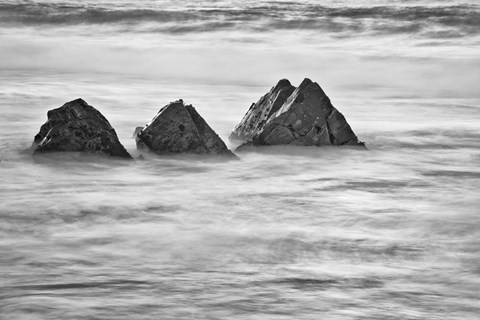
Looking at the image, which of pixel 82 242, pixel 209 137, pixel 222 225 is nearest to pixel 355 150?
pixel 209 137

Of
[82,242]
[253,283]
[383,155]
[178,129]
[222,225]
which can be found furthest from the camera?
[383,155]

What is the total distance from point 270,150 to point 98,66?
23.9 ft

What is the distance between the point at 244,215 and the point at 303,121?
1.71 m

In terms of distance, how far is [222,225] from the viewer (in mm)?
4219

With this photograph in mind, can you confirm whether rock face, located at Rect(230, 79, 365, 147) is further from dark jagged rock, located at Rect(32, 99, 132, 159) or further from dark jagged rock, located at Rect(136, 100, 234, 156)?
dark jagged rock, located at Rect(32, 99, 132, 159)

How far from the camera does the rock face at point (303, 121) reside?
235 inches

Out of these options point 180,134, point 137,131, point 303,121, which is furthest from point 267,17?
point 180,134

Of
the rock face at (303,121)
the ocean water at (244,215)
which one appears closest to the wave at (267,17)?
the ocean water at (244,215)

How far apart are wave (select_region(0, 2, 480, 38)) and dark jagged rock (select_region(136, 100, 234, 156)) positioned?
9.60 meters

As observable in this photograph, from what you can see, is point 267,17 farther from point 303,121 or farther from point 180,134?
point 180,134

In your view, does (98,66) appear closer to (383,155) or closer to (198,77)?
(198,77)

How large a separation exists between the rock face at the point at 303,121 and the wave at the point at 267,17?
9.03 metres

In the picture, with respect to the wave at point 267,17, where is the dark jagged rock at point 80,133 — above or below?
below

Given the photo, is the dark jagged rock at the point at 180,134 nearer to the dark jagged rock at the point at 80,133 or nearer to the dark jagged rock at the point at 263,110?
the dark jagged rock at the point at 80,133
